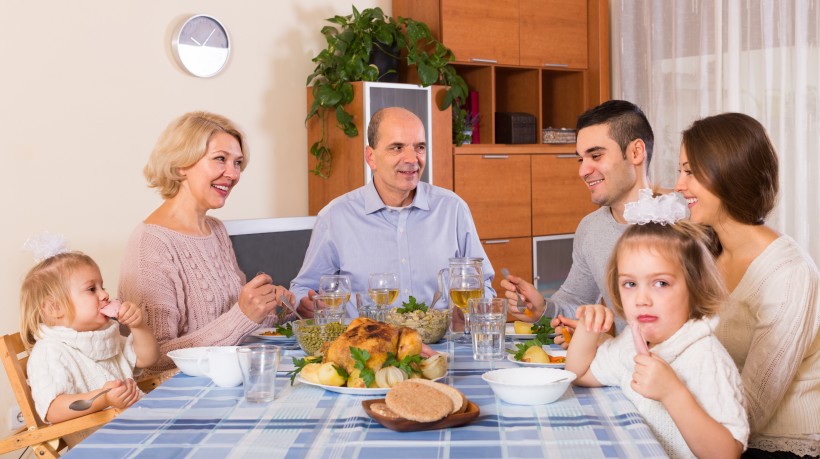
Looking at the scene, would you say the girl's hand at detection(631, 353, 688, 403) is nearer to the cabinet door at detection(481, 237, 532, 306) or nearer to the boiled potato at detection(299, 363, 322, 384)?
the boiled potato at detection(299, 363, 322, 384)

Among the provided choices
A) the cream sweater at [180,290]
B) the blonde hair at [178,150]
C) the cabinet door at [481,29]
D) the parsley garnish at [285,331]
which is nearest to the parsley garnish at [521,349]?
the parsley garnish at [285,331]

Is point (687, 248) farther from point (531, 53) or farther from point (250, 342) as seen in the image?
point (531, 53)

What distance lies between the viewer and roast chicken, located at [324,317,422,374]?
1.83m

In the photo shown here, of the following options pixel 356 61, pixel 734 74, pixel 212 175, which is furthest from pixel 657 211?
pixel 734 74

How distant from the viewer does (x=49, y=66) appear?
395 cm

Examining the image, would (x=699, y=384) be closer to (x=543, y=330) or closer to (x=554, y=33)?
(x=543, y=330)

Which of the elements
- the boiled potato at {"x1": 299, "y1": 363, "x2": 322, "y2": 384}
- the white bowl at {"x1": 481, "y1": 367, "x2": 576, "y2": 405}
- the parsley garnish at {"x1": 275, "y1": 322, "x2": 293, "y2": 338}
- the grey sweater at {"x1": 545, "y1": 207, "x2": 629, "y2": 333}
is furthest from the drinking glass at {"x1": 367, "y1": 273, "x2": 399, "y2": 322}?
the grey sweater at {"x1": 545, "y1": 207, "x2": 629, "y2": 333}

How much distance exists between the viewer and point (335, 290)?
7.63 feet

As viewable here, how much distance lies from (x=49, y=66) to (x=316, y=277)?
1736 millimetres

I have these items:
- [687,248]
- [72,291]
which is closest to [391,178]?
[72,291]

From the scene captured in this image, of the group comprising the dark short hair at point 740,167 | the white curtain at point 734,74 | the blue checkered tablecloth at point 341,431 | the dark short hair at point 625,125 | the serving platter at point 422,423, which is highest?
the white curtain at point 734,74

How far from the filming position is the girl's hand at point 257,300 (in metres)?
2.44

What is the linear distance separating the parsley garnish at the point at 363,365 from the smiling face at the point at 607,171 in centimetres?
135

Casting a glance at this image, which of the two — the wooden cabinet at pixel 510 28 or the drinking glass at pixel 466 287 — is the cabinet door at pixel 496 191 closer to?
the wooden cabinet at pixel 510 28
